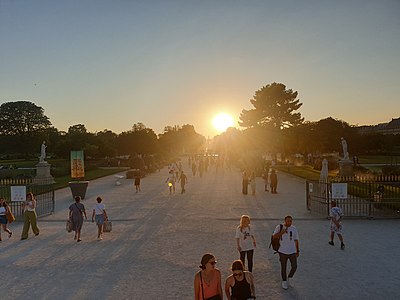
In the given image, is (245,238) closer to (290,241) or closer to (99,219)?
(290,241)

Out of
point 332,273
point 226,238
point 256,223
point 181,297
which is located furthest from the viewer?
point 256,223

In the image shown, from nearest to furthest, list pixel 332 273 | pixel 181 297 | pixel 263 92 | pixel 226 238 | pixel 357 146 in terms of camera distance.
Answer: pixel 181 297, pixel 332 273, pixel 226 238, pixel 263 92, pixel 357 146

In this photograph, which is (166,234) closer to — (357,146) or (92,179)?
(92,179)

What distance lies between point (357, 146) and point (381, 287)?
66822mm

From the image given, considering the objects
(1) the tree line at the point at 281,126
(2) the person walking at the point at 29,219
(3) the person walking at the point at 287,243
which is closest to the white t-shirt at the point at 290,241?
(3) the person walking at the point at 287,243

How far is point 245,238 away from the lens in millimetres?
8617

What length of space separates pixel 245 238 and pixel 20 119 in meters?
95.4

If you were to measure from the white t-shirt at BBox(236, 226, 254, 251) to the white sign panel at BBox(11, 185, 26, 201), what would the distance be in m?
11.6

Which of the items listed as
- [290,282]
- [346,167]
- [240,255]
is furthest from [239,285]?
[346,167]

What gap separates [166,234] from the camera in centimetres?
1362

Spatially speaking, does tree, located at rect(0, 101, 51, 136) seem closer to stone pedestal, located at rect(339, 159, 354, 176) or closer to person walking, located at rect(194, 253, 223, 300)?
stone pedestal, located at rect(339, 159, 354, 176)

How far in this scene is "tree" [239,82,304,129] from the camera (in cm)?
6333

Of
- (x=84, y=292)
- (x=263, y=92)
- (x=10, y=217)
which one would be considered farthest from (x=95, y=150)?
(x=84, y=292)

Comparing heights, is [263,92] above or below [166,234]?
above
